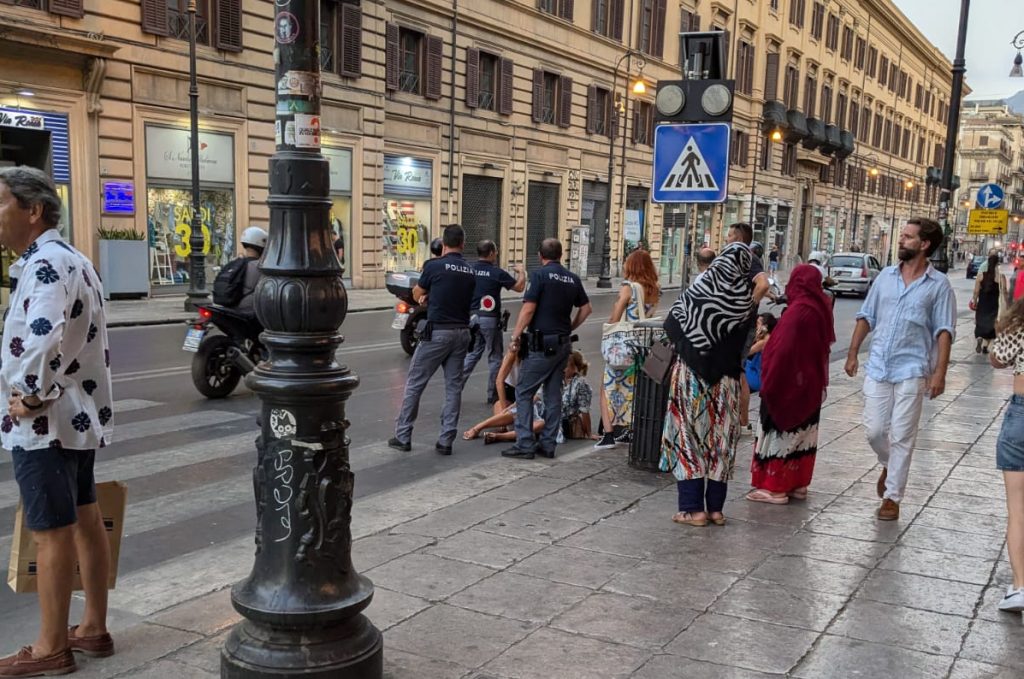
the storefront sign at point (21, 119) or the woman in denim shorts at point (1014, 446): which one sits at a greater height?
the storefront sign at point (21, 119)

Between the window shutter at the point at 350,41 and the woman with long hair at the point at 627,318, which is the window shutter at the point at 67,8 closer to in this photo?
the window shutter at the point at 350,41

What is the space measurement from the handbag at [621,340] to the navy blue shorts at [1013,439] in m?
3.45

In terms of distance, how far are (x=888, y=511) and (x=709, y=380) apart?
150 centimetres

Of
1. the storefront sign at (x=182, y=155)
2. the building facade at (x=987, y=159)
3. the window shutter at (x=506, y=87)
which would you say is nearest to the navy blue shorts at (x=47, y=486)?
the storefront sign at (x=182, y=155)

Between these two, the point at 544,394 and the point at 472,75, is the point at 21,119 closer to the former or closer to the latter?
the point at 544,394

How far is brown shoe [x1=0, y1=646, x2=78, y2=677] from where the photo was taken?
3.39 meters

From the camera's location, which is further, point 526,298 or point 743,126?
point 743,126

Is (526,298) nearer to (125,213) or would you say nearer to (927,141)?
(125,213)

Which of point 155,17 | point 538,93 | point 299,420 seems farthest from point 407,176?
point 299,420

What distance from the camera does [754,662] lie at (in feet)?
12.0

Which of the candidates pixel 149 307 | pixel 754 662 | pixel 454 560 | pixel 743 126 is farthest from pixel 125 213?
pixel 743 126

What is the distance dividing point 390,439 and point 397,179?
1988 centimetres

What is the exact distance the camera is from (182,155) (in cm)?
2031

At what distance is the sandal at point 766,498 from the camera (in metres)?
5.99
